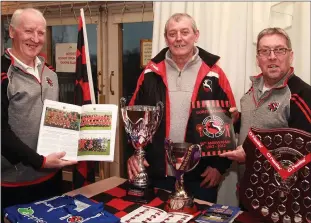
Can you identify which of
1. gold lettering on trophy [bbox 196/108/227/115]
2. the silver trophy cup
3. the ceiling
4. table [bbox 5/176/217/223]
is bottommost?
table [bbox 5/176/217/223]

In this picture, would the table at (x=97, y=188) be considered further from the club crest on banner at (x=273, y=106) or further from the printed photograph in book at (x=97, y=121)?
the club crest on banner at (x=273, y=106)

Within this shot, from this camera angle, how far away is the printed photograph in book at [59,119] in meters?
A: 1.45

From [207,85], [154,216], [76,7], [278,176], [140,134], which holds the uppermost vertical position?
[76,7]

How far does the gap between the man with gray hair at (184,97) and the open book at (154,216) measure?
0.39 metres

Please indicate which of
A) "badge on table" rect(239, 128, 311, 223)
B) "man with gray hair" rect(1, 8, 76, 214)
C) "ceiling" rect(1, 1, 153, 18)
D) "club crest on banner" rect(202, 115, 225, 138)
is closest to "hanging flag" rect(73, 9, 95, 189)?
"man with gray hair" rect(1, 8, 76, 214)

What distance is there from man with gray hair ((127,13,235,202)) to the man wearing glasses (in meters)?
0.25

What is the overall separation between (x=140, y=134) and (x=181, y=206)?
35 cm

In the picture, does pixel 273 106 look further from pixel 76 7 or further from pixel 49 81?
pixel 76 7

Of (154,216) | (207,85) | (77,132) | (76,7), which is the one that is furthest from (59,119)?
Answer: (76,7)

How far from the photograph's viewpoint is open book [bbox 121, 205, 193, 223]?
1249 millimetres

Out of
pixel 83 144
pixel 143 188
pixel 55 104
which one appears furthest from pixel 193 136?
pixel 55 104

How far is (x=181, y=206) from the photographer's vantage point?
4.33 ft

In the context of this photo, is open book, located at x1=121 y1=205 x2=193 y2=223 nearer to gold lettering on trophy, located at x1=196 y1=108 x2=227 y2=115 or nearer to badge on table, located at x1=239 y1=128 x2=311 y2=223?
badge on table, located at x1=239 y1=128 x2=311 y2=223

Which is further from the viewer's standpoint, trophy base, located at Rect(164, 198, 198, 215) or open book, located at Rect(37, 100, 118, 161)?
open book, located at Rect(37, 100, 118, 161)
